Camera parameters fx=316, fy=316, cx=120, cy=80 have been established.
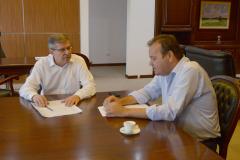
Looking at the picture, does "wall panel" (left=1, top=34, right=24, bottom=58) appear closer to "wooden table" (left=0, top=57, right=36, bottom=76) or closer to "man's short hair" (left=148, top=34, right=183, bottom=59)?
"wooden table" (left=0, top=57, right=36, bottom=76)

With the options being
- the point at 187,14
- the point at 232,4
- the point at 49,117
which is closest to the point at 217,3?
the point at 232,4

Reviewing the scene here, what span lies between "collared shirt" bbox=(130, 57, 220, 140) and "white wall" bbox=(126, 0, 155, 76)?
14.6 feet

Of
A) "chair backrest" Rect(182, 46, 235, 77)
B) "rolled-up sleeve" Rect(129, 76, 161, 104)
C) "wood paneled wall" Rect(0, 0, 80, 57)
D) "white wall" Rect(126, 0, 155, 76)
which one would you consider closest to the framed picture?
"white wall" Rect(126, 0, 155, 76)

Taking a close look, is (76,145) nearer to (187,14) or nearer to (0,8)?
(0,8)

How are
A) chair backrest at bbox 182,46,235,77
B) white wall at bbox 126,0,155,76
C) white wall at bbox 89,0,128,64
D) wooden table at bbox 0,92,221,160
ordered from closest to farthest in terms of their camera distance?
wooden table at bbox 0,92,221,160 < chair backrest at bbox 182,46,235,77 < white wall at bbox 126,0,155,76 < white wall at bbox 89,0,128,64

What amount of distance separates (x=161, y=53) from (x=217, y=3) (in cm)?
568

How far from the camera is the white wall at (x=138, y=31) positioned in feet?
19.9

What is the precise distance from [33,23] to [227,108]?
442 cm

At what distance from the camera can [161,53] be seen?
1.68 metres

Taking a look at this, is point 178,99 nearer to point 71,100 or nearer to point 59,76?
point 71,100

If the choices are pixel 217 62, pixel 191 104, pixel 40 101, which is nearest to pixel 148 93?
pixel 191 104

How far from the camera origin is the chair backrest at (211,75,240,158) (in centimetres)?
165

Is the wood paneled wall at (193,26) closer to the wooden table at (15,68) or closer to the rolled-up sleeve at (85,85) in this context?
the wooden table at (15,68)

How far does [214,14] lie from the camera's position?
6.87 metres
